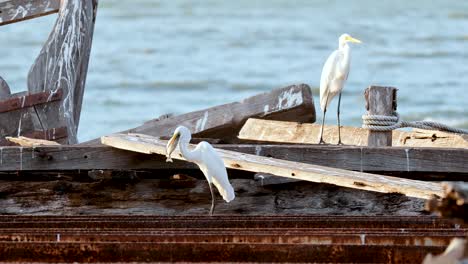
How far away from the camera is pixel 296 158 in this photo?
7.45 metres

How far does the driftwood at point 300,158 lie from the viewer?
23.8 ft

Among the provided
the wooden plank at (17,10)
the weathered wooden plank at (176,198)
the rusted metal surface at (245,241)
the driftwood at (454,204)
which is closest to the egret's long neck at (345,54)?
the weathered wooden plank at (176,198)

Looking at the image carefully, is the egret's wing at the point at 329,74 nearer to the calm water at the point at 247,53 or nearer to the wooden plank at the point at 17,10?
the wooden plank at the point at 17,10

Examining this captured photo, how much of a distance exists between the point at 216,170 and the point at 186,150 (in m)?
0.25

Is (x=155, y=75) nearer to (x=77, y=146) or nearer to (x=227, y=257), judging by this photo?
(x=77, y=146)

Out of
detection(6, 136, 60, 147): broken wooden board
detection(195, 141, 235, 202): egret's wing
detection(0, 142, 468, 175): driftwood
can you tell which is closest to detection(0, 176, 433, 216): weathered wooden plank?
detection(0, 142, 468, 175): driftwood

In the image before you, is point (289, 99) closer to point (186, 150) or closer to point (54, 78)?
point (186, 150)

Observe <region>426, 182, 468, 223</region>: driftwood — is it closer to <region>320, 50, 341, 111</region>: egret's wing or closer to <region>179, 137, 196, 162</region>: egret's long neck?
<region>179, 137, 196, 162</region>: egret's long neck

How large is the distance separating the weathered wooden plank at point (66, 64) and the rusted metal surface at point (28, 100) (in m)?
0.05

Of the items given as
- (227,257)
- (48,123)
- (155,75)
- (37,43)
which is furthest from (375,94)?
(37,43)

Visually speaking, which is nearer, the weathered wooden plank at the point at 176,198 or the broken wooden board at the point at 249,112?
the weathered wooden plank at the point at 176,198

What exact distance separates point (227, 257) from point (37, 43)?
2771 cm

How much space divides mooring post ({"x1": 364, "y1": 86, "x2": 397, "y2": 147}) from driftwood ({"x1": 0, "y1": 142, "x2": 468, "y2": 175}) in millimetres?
462

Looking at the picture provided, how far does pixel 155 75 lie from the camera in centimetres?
2659
